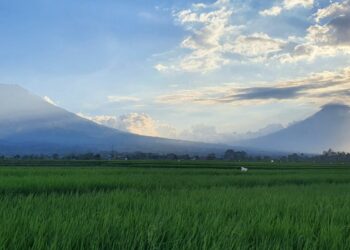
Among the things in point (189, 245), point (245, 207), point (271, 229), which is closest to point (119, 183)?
point (245, 207)

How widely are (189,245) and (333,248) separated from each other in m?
1.43

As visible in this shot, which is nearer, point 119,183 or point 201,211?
point 201,211

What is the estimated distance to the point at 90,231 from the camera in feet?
11.9

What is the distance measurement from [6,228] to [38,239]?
2.00ft

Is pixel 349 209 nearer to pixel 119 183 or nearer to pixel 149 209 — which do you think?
pixel 149 209

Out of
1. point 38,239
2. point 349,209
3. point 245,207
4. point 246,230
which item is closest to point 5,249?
point 38,239

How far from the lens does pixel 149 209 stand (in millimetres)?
5789

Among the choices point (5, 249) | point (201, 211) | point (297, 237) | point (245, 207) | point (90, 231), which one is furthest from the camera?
point (245, 207)

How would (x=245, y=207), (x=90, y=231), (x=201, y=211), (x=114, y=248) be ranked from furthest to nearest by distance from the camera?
(x=245, y=207), (x=201, y=211), (x=90, y=231), (x=114, y=248)

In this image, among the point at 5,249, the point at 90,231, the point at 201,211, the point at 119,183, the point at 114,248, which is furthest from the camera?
the point at 119,183

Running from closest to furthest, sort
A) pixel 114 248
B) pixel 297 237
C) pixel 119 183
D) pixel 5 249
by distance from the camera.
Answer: pixel 5 249, pixel 114 248, pixel 297 237, pixel 119 183

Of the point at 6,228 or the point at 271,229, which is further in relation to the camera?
the point at 271,229

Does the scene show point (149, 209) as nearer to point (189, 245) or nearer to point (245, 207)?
point (245, 207)

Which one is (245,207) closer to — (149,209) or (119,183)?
(149,209)
